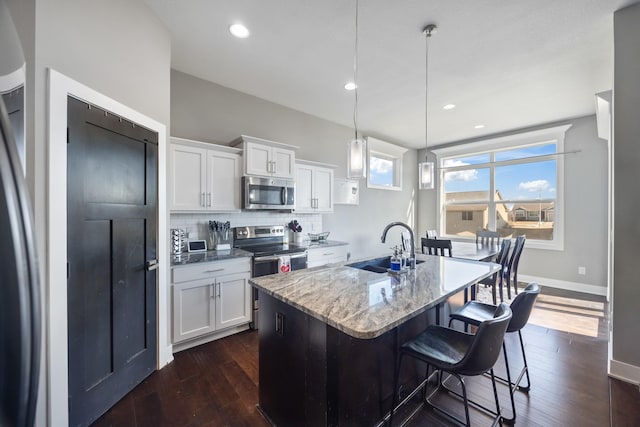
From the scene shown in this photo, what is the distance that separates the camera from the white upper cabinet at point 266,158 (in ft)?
10.2

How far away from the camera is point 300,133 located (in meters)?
4.20

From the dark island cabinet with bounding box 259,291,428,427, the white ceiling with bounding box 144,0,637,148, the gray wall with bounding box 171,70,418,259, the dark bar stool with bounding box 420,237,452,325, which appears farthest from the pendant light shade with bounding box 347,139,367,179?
the gray wall with bounding box 171,70,418,259

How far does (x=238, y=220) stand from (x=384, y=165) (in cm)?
366

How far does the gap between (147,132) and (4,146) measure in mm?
1911

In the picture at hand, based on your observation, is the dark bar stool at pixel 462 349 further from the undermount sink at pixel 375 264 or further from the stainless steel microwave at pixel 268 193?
the stainless steel microwave at pixel 268 193

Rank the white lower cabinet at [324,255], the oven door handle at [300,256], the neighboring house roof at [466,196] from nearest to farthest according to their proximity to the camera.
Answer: the oven door handle at [300,256] → the white lower cabinet at [324,255] → the neighboring house roof at [466,196]

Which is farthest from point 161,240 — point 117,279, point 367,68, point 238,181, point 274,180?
point 367,68

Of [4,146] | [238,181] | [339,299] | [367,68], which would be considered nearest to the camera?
[4,146]

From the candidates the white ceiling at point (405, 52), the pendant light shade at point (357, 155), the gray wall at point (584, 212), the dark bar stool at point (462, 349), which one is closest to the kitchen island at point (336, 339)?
the dark bar stool at point (462, 349)

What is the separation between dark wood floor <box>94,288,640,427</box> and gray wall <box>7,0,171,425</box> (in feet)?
2.13

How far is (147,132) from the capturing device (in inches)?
81.2

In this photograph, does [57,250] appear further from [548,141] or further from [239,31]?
[548,141]

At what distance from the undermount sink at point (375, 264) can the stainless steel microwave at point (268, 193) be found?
1.55 m

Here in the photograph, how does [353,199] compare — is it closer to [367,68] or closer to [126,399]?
[367,68]
